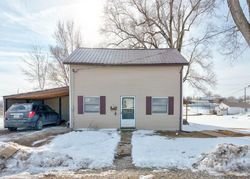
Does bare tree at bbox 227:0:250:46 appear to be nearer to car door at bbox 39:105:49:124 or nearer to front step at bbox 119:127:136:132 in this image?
front step at bbox 119:127:136:132

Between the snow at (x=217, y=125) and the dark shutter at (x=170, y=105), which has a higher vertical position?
the dark shutter at (x=170, y=105)

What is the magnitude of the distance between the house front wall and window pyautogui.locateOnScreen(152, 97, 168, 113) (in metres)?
0.23

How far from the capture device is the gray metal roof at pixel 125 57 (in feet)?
53.4

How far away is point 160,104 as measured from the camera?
16.4 metres

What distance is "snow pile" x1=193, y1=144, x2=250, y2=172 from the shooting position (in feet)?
26.1

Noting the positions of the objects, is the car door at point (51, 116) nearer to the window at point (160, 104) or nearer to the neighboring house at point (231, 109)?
the window at point (160, 104)

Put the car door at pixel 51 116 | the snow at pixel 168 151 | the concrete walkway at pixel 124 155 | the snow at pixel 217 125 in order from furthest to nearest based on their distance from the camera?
the snow at pixel 217 125 → the car door at pixel 51 116 → the snow at pixel 168 151 → the concrete walkway at pixel 124 155

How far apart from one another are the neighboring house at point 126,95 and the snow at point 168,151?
11.3 feet

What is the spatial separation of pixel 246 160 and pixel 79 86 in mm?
10421

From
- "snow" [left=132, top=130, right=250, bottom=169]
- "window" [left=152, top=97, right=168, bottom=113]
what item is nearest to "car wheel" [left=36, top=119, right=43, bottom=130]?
"snow" [left=132, top=130, right=250, bottom=169]

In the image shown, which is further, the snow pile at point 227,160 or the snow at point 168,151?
the snow at point 168,151

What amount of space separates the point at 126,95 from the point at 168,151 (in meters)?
6.70

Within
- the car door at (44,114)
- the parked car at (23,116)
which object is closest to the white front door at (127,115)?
the car door at (44,114)

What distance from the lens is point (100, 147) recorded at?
10.8 m
